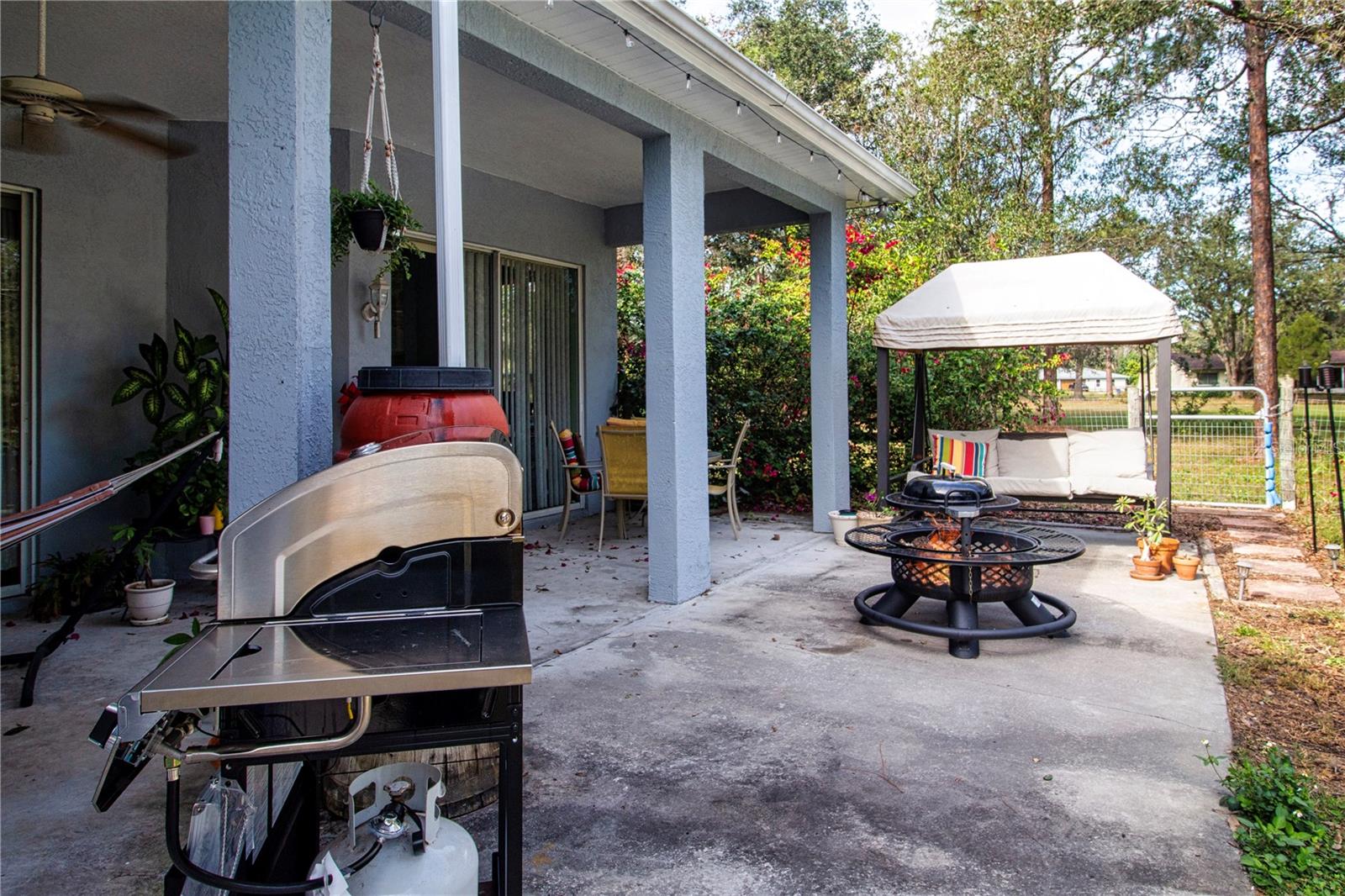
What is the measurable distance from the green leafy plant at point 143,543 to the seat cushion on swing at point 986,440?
534cm

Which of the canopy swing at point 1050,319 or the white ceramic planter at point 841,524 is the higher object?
the canopy swing at point 1050,319

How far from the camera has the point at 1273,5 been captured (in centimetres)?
1158

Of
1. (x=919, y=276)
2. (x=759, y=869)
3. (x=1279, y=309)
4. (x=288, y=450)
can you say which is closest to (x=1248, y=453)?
(x=919, y=276)

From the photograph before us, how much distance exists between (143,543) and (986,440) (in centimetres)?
611

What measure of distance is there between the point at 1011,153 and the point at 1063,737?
1214cm

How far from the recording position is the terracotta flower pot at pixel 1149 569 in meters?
5.34

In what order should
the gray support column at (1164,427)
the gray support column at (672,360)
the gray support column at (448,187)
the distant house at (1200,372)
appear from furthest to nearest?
the distant house at (1200,372), the gray support column at (1164,427), the gray support column at (672,360), the gray support column at (448,187)

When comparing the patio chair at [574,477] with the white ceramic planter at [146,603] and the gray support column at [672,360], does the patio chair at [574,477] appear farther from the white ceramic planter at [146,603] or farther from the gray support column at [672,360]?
the white ceramic planter at [146,603]

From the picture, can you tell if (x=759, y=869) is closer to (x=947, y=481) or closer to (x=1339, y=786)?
(x=1339, y=786)

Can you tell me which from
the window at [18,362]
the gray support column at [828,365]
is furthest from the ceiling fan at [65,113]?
the gray support column at [828,365]

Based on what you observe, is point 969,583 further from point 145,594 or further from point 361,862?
point 145,594

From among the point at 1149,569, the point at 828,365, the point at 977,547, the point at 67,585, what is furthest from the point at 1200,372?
the point at 67,585

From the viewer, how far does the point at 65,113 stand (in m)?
3.93

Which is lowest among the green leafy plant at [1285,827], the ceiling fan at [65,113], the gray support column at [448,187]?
the green leafy plant at [1285,827]
